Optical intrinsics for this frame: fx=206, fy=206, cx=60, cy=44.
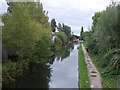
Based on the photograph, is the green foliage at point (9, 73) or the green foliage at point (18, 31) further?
the green foliage at point (18, 31)

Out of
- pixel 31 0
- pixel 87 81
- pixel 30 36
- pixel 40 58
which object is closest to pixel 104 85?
pixel 87 81

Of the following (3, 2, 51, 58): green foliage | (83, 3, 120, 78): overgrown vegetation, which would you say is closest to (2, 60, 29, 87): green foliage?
(3, 2, 51, 58): green foliage

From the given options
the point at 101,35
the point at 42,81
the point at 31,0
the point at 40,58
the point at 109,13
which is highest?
the point at 31,0

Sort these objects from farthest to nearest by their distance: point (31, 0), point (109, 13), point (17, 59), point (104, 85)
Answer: point (31, 0) → point (17, 59) → point (109, 13) → point (104, 85)

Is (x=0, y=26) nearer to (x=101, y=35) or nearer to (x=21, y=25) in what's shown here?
(x=21, y=25)

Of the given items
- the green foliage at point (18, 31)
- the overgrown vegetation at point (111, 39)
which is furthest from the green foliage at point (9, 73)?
the overgrown vegetation at point (111, 39)

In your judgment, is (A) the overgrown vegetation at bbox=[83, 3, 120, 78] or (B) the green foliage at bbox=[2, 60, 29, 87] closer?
(B) the green foliage at bbox=[2, 60, 29, 87]

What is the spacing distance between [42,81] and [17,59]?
4666mm

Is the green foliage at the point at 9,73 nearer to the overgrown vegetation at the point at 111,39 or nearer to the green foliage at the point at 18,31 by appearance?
the green foliage at the point at 18,31

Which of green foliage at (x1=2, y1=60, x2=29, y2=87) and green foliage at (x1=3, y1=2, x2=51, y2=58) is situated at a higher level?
green foliage at (x1=3, y1=2, x2=51, y2=58)

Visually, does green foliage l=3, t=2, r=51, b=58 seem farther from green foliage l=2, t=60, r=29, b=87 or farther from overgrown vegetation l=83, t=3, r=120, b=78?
overgrown vegetation l=83, t=3, r=120, b=78

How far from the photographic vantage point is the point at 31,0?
72.5ft

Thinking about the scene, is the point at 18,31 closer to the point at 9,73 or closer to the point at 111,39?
→ the point at 9,73

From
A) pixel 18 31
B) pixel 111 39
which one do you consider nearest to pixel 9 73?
pixel 18 31
